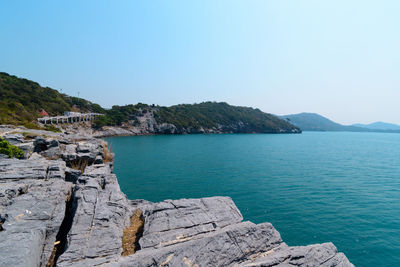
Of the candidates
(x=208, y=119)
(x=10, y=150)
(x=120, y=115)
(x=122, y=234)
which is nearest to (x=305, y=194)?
(x=122, y=234)

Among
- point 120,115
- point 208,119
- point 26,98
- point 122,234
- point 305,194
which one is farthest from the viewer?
point 208,119

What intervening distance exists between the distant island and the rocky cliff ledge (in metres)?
39.7

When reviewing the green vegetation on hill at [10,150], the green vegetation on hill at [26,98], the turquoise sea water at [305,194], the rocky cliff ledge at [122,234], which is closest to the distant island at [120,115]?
the green vegetation on hill at [26,98]

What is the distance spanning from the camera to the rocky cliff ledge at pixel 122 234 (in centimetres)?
653

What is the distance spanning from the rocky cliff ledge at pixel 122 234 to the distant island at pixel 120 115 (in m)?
39.7

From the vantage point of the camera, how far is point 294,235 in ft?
51.8

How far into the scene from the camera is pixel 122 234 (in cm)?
862

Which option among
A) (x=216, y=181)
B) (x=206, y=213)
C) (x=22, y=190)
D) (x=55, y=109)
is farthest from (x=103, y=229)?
(x=55, y=109)

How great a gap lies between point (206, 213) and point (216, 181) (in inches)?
786

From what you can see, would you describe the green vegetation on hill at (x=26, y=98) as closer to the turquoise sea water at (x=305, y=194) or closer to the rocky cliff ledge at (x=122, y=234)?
the turquoise sea water at (x=305, y=194)

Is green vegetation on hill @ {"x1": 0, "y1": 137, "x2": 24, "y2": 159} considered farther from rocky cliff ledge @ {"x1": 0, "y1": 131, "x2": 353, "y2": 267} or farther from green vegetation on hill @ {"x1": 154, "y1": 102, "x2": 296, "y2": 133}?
green vegetation on hill @ {"x1": 154, "y1": 102, "x2": 296, "y2": 133}

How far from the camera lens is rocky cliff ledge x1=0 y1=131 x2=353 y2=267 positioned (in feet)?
21.4

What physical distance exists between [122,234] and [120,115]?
115787 millimetres

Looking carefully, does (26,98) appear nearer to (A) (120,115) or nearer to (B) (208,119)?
(A) (120,115)
